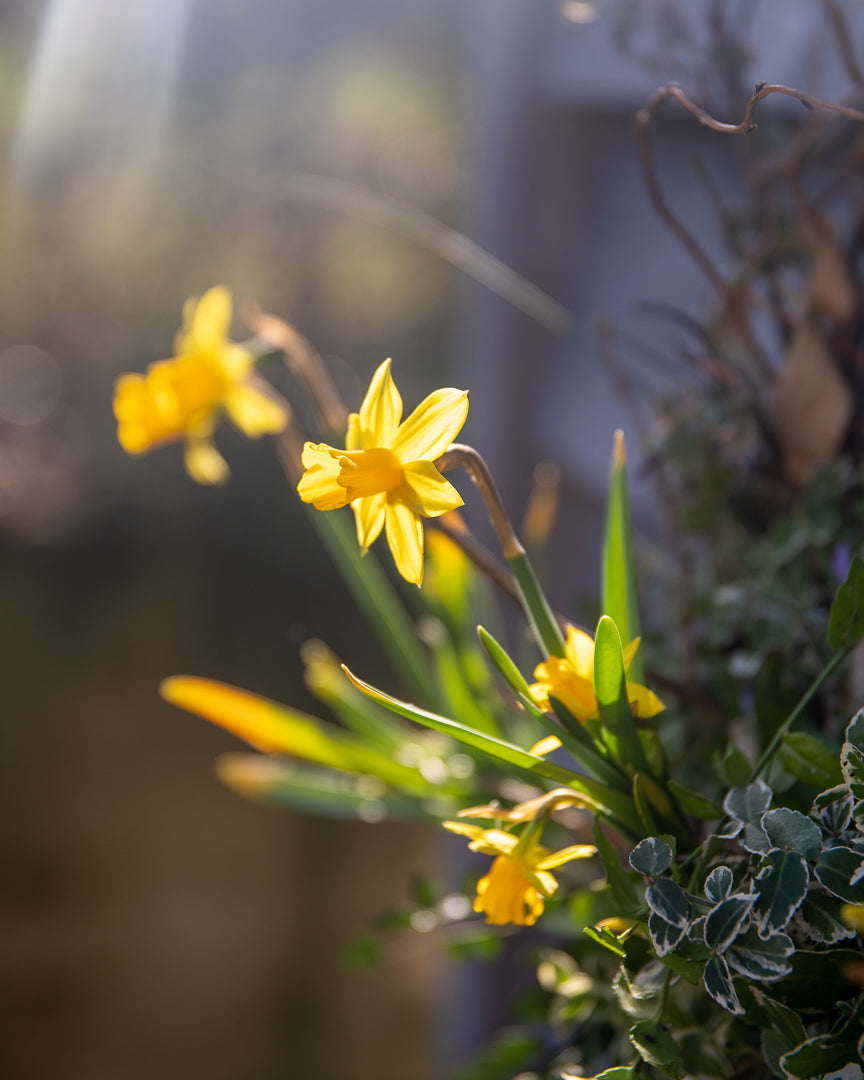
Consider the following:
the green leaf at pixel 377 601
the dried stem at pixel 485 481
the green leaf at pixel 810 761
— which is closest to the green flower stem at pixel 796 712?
the green leaf at pixel 810 761

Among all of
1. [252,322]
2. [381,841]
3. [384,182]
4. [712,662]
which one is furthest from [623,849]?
[384,182]

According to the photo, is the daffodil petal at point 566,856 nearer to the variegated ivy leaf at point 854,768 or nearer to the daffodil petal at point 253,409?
the variegated ivy leaf at point 854,768

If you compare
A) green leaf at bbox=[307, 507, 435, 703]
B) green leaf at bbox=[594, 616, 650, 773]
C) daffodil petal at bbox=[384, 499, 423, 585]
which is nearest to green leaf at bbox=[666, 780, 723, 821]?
green leaf at bbox=[594, 616, 650, 773]

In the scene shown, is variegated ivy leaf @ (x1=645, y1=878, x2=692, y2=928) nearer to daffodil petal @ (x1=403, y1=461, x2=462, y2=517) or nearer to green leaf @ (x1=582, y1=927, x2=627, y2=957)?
green leaf @ (x1=582, y1=927, x2=627, y2=957)

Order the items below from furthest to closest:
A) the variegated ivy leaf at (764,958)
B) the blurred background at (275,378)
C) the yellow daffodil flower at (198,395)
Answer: the blurred background at (275,378) → the yellow daffodil flower at (198,395) → the variegated ivy leaf at (764,958)

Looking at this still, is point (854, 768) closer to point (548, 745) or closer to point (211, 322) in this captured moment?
point (548, 745)

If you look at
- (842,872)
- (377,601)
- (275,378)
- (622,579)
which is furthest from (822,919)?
(275,378)

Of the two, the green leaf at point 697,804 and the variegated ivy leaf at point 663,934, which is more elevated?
the green leaf at point 697,804
